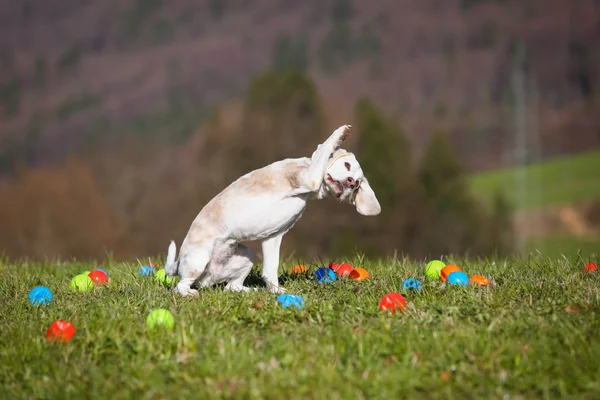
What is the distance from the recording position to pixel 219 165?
1128 inches

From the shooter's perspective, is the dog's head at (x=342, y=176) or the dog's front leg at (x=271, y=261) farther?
the dog's front leg at (x=271, y=261)

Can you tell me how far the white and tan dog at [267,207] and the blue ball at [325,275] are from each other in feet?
2.40

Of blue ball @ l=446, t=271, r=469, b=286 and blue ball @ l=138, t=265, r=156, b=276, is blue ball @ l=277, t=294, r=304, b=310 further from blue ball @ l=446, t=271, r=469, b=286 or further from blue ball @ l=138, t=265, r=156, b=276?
blue ball @ l=138, t=265, r=156, b=276

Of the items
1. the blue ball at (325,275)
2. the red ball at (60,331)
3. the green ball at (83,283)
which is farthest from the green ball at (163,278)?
the red ball at (60,331)

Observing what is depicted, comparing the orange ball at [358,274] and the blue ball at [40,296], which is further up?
the orange ball at [358,274]

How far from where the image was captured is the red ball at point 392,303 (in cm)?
520

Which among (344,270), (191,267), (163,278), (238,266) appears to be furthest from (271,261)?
(163,278)

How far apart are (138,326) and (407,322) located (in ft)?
6.22

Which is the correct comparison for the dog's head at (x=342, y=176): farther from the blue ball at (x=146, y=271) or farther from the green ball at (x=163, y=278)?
the blue ball at (x=146, y=271)

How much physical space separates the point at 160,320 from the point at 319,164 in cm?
182

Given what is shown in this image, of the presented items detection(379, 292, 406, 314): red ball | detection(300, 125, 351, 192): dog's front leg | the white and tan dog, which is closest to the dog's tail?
the white and tan dog

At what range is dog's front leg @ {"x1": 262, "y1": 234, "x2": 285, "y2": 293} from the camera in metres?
5.93

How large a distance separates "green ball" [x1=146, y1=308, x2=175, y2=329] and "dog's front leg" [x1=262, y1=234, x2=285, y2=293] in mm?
1315

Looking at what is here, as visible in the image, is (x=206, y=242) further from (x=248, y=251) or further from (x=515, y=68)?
(x=515, y=68)
